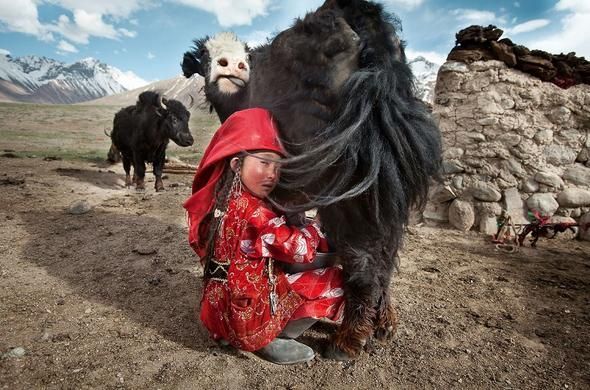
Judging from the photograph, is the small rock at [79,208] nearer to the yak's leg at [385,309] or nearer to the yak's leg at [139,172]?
the yak's leg at [139,172]

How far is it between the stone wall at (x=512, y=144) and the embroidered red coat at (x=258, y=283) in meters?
3.18

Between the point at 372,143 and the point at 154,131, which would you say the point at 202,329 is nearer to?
the point at 372,143

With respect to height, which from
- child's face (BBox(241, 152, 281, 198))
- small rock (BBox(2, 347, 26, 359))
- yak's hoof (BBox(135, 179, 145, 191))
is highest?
child's face (BBox(241, 152, 281, 198))

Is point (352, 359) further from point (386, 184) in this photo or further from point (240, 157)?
point (240, 157)

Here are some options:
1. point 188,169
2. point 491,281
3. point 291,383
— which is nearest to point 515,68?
point 491,281

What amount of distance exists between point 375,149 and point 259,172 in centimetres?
48

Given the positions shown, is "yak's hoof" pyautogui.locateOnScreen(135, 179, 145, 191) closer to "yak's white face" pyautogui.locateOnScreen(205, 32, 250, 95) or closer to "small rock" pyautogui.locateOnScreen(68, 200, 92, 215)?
"small rock" pyautogui.locateOnScreen(68, 200, 92, 215)

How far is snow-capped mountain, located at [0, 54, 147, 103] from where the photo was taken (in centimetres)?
6819

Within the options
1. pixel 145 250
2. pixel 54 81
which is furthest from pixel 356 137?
pixel 54 81

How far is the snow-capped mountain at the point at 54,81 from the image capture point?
68.2 m

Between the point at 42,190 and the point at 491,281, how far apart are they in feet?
18.6

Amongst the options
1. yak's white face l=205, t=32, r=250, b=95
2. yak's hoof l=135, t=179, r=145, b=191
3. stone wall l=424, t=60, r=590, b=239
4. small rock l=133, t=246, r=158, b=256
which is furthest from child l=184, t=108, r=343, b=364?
yak's hoof l=135, t=179, r=145, b=191

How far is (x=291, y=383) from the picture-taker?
1576mm

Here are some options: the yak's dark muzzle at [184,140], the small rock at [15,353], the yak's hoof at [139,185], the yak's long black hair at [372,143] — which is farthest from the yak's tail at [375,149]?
the yak's hoof at [139,185]
